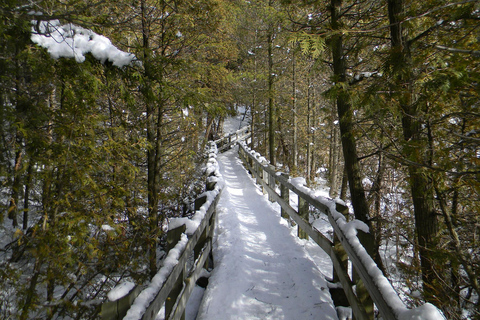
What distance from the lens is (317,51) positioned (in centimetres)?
420

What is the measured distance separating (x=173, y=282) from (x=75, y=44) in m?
2.87

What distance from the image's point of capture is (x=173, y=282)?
2.64m

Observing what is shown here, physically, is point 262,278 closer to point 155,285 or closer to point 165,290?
point 165,290

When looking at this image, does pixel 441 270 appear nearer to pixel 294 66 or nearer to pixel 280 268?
pixel 280 268

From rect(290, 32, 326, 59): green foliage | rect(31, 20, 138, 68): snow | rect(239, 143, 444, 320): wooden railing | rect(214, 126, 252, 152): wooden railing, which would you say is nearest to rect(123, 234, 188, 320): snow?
rect(239, 143, 444, 320): wooden railing

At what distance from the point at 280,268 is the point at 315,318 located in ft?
3.77

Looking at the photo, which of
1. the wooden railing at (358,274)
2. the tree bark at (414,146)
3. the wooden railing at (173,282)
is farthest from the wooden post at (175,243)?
the tree bark at (414,146)

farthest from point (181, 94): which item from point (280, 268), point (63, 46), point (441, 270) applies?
point (441, 270)

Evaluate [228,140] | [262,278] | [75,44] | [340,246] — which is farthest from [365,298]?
[228,140]

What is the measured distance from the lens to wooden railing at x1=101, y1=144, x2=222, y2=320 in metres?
1.79

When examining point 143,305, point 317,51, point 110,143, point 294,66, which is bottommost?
point 143,305

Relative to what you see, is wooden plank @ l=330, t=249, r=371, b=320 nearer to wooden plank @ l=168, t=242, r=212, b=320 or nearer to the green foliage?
wooden plank @ l=168, t=242, r=212, b=320

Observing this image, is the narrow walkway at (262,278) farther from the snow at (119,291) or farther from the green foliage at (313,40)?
the green foliage at (313,40)

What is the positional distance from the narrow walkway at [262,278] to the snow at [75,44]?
334 centimetres
